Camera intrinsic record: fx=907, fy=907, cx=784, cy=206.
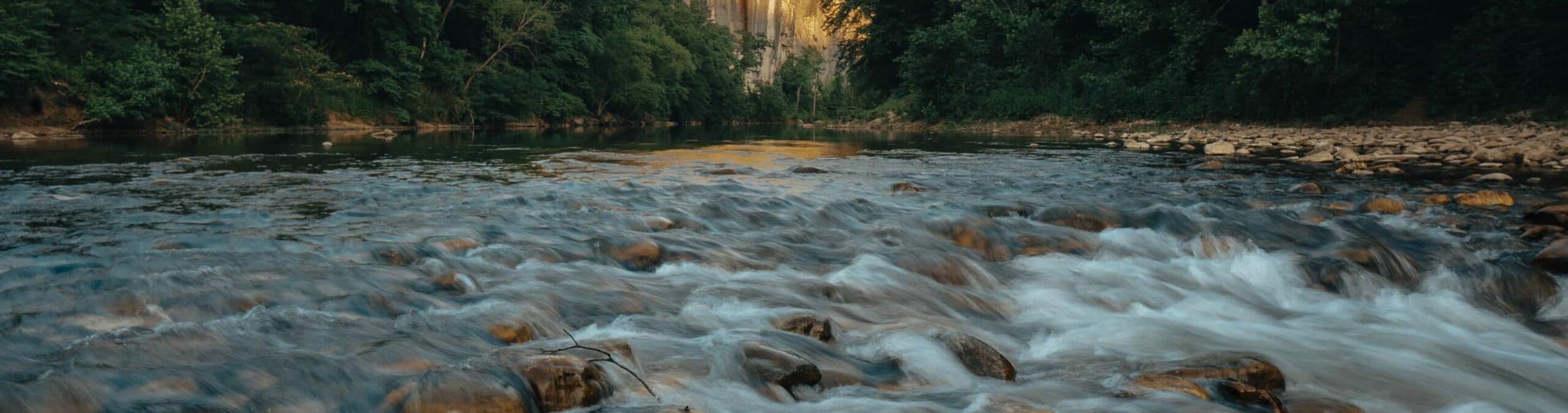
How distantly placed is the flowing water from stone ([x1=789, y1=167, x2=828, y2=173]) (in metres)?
2.03

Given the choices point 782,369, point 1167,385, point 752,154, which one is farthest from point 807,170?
point 1167,385

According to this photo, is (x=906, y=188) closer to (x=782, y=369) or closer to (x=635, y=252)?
(x=635, y=252)

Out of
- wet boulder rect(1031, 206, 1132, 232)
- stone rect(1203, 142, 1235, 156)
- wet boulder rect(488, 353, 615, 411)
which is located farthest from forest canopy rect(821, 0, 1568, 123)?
wet boulder rect(488, 353, 615, 411)

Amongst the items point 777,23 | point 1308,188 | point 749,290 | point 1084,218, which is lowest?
point 749,290

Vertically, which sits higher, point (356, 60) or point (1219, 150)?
point (356, 60)

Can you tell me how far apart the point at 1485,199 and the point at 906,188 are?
14.5 feet

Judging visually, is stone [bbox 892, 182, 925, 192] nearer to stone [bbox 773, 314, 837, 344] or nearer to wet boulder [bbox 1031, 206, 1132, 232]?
wet boulder [bbox 1031, 206, 1132, 232]

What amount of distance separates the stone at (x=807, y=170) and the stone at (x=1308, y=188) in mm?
4665

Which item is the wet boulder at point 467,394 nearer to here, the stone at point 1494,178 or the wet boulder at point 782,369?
the wet boulder at point 782,369

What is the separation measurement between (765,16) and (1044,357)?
92.2 meters

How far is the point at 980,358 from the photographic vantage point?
9.68 ft

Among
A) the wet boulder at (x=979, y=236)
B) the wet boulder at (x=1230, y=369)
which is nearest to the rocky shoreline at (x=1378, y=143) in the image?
the wet boulder at (x=979, y=236)

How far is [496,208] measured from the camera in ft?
20.3

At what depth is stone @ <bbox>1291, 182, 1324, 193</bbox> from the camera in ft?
25.3
